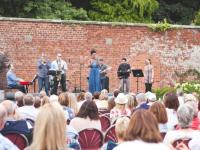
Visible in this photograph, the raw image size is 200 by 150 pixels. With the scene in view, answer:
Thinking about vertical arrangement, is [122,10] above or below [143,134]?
above

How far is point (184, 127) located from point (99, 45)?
60.7 feet

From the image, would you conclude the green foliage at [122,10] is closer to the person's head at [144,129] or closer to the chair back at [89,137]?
the chair back at [89,137]

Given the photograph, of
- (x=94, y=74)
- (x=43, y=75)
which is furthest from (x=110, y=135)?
(x=43, y=75)

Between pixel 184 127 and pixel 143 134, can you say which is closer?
pixel 143 134

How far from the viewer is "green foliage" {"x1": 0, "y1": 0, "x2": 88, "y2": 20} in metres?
26.8

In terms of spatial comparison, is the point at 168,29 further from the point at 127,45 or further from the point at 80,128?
the point at 80,128

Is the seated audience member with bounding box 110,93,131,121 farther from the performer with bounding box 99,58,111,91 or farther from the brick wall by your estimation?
the brick wall

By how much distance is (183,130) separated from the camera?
5996 mm

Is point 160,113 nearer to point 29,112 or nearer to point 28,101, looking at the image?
point 29,112

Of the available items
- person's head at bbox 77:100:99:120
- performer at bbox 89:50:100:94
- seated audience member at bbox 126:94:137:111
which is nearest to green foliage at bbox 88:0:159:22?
performer at bbox 89:50:100:94

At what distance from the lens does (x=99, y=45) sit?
2439cm

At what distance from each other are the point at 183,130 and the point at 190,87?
12.8 metres

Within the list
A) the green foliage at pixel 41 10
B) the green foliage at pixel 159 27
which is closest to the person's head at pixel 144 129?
the green foliage at pixel 159 27

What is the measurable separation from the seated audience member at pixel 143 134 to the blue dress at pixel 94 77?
1645cm
